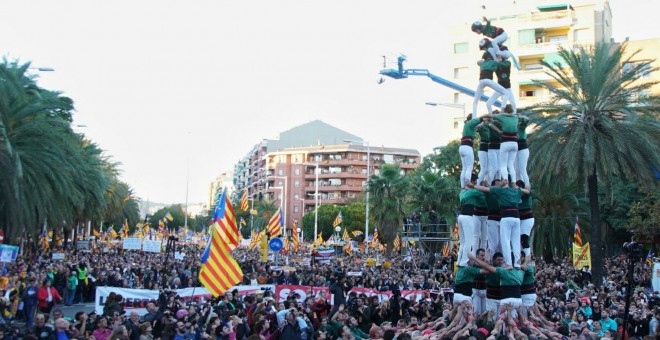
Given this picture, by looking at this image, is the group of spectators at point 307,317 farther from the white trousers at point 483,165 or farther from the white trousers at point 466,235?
the white trousers at point 483,165

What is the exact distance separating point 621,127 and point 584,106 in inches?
66.7

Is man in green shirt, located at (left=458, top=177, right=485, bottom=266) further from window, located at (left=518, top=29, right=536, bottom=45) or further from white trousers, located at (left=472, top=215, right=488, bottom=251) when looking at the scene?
window, located at (left=518, top=29, right=536, bottom=45)

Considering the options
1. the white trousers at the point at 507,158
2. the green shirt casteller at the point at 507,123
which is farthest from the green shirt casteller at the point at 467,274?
the green shirt casteller at the point at 507,123

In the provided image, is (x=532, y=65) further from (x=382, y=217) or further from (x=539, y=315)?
(x=539, y=315)

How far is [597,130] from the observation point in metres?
27.9

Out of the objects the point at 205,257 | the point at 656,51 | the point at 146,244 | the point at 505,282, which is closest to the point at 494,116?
the point at 505,282

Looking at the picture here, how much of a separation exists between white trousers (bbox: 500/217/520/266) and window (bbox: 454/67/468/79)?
5407 centimetres

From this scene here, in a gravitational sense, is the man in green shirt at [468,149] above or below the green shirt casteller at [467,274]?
above

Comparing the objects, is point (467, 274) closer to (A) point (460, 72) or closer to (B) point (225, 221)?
(B) point (225, 221)

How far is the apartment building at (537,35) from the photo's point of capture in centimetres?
6350

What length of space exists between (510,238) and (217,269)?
6743 mm

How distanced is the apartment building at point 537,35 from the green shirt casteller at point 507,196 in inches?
1850

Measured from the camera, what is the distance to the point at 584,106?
28.1m

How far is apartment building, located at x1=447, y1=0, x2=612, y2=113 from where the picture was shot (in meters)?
63.5
